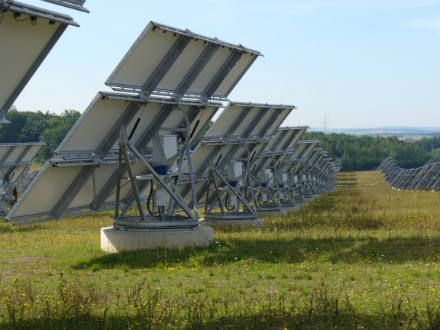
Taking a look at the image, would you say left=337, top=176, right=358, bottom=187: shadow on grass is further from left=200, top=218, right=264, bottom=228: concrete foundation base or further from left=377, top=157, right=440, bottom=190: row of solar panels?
left=200, top=218, right=264, bottom=228: concrete foundation base

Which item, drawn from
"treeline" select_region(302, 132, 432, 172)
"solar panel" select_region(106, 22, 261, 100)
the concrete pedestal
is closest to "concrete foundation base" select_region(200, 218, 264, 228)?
"solar panel" select_region(106, 22, 261, 100)

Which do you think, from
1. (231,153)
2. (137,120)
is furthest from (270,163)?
(137,120)

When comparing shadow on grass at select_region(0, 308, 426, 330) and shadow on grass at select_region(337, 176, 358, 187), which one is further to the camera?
shadow on grass at select_region(337, 176, 358, 187)

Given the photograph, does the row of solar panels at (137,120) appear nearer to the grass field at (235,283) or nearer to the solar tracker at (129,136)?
the solar tracker at (129,136)

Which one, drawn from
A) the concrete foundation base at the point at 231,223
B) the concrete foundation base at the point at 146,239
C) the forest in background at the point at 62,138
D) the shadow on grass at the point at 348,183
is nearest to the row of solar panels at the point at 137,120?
the concrete foundation base at the point at 146,239

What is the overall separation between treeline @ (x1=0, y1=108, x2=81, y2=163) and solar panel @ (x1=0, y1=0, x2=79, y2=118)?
79.5 m

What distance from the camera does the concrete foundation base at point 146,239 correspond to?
13867 millimetres

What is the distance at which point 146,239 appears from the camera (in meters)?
13.9

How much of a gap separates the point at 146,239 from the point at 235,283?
169 inches

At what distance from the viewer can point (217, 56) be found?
53.7ft

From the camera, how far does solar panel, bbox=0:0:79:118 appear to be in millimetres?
8898

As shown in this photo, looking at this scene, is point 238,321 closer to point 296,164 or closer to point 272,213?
point 272,213

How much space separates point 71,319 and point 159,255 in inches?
223

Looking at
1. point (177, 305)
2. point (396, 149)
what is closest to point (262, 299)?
point (177, 305)
